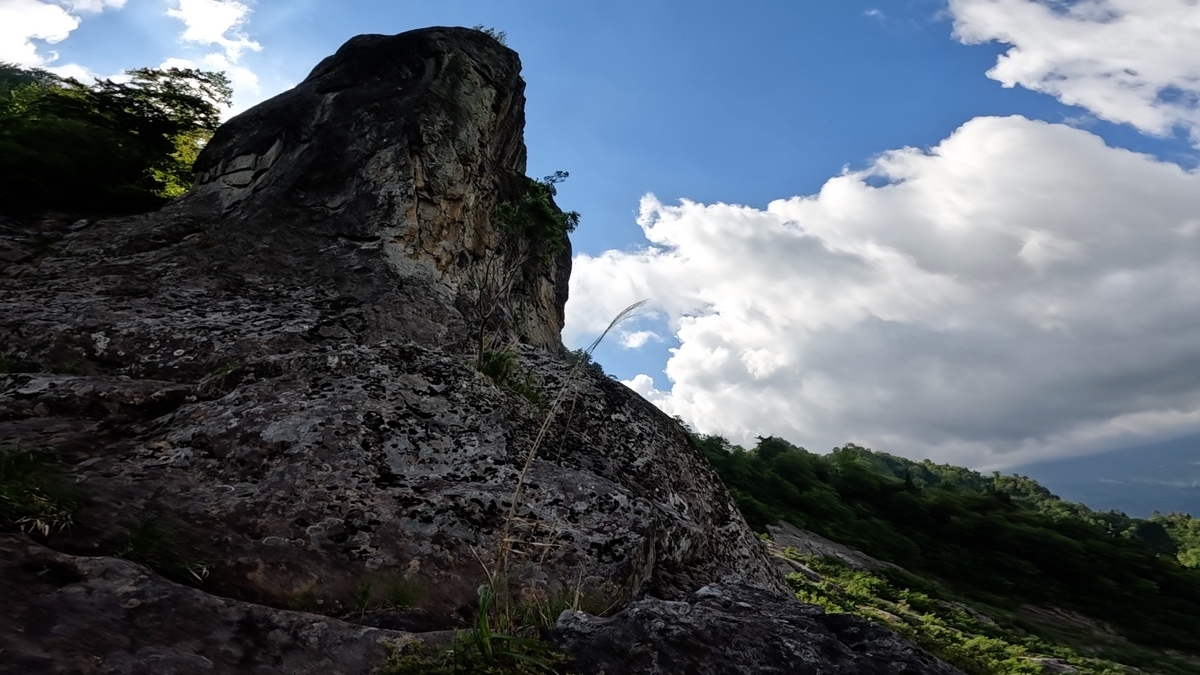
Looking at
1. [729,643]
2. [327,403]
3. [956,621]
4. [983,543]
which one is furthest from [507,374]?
[983,543]

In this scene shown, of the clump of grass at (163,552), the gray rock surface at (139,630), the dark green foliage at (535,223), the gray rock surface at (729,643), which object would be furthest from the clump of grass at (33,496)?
the dark green foliage at (535,223)

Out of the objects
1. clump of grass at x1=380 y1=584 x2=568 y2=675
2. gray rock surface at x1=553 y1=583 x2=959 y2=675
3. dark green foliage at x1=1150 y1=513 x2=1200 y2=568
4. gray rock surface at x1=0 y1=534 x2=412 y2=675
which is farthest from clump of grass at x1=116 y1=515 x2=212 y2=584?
dark green foliage at x1=1150 y1=513 x2=1200 y2=568

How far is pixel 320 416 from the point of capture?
5930 mm

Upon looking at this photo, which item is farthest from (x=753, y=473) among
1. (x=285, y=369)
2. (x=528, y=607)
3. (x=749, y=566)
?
(x=528, y=607)

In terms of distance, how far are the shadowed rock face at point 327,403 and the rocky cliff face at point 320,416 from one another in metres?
0.03

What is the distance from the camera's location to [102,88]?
790 inches

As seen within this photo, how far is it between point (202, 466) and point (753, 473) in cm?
3386

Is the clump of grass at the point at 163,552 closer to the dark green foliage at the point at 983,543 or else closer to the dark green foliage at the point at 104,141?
the dark green foliage at the point at 104,141

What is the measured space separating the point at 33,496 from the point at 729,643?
3.92 metres

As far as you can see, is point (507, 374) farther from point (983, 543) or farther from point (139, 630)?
point (983, 543)

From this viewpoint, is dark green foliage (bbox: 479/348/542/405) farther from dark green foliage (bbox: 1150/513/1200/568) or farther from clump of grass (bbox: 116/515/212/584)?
dark green foliage (bbox: 1150/513/1200/568)

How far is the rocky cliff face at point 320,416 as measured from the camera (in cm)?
417

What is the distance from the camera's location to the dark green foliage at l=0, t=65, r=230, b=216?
45.1ft

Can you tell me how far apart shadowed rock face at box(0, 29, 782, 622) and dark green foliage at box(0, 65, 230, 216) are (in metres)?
1.89
